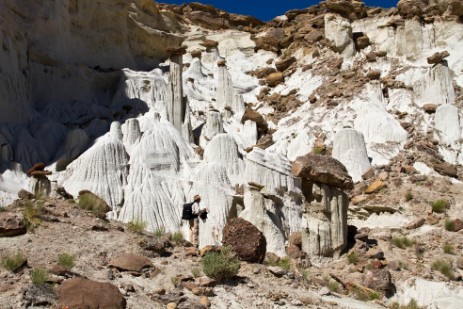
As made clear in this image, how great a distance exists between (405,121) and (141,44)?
73.1ft

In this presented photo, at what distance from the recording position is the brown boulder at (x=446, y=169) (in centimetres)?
2548

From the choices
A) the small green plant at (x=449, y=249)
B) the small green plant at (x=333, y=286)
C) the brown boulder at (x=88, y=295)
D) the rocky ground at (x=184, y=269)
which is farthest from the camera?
the small green plant at (x=449, y=249)

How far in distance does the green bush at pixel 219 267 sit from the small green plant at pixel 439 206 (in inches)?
452

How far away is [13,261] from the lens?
9.75 meters

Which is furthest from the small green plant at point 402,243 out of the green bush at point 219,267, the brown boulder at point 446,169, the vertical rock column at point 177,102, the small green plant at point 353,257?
the vertical rock column at point 177,102

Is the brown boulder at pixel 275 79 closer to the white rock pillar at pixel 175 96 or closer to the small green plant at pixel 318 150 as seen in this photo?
the white rock pillar at pixel 175 96

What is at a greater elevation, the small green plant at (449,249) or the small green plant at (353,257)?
the small green plant at (449,249)

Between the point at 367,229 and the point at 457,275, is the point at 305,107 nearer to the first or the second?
the point at 367,229

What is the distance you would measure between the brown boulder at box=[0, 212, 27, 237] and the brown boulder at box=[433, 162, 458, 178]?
18.5 m

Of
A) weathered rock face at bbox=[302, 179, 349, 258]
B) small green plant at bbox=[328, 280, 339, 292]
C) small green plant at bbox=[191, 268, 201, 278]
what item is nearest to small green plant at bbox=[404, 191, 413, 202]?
weathered rock face at bbox=[302, 179, 349, 258]

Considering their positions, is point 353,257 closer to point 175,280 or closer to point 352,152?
point 175,280

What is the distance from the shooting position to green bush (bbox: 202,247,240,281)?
1102 cm

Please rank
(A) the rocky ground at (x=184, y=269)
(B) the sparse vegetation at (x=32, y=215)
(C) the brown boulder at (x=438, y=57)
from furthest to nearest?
(C) the brown boulder at (x=438, y=57) < (B) the sparse vegetation at (x=32, y=215) < (A) the rocky ground at (x=184, y=269)

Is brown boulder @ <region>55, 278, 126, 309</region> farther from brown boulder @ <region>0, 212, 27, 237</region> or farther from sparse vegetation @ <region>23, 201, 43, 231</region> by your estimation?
sparse vegetation @ <region>23, 201, 43, 231</region>
